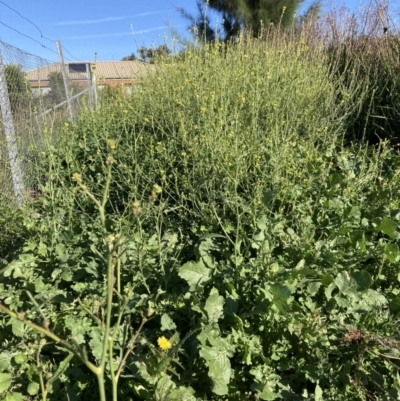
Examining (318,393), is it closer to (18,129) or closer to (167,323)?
(167,323)

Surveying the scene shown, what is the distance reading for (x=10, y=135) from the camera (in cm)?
331

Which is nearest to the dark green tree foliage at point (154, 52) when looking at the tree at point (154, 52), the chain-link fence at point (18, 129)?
the tree at point (154, 52)

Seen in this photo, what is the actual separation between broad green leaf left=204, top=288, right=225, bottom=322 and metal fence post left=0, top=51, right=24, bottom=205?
6.74ft

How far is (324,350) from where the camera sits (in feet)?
5.26

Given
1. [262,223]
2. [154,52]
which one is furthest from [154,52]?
[262,223]

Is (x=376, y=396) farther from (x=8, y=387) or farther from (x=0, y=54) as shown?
(x=0, y=54)

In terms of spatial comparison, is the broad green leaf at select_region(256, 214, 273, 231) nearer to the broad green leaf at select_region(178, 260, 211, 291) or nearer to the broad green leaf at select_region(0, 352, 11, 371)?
the broad green leaf at select_region(178, 260, 211, 291)

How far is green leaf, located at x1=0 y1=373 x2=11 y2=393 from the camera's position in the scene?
158 centimetres

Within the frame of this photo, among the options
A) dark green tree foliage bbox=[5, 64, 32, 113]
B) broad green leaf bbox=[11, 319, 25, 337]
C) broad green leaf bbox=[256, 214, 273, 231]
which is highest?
dark green tree foliage bbox=[5, 64, 32, 113]

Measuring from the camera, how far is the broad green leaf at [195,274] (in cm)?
177

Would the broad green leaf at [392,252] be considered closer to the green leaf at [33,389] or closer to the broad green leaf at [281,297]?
the broad green leaf at [281,297]

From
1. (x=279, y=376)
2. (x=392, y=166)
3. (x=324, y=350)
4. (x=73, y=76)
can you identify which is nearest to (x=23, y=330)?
(x=279, y=376)

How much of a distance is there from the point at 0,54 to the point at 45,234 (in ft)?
5.81

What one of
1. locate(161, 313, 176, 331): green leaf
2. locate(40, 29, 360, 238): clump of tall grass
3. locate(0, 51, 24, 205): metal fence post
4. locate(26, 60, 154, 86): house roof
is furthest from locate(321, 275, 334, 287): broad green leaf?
locate(26, 60, 154, 86): house roof
